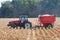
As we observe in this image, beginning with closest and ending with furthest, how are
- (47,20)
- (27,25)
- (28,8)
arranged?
(27,25), (47,20), (28,8)

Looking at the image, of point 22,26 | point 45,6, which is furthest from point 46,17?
point 45,6

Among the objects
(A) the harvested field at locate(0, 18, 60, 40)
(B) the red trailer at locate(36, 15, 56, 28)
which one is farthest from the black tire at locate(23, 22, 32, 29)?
(B) the red trailer at locate(36, 15, 56, 28)

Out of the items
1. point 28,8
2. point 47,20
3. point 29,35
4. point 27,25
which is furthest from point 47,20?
point 28,8

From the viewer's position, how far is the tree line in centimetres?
5747

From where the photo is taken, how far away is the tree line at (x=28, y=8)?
57.5 meters

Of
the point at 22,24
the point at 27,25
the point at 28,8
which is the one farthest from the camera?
the point at 28,8

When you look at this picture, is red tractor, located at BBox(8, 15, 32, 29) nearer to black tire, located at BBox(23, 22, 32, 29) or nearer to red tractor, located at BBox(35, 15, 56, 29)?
black tire, located at BBox(23, 22, 32, 29)

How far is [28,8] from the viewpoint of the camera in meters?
60.4

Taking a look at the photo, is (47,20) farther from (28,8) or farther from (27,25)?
(28,8)

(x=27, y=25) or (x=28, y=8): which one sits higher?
(x=27, y=25)

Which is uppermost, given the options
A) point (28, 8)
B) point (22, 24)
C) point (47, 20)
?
point (22, 24)

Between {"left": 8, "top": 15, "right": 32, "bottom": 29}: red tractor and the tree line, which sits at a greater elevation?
{"left": 8, "top": 15, "right": 32, "bottom": 29}: red tractor

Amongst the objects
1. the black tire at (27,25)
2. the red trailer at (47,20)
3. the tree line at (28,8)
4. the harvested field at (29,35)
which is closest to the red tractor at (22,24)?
the black tire at (27,25)

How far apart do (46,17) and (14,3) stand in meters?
43.7
